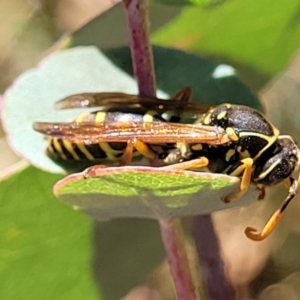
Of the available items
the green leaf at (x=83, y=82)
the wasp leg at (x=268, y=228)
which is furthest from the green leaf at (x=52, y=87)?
the wasp leg at (x=268, y=228)

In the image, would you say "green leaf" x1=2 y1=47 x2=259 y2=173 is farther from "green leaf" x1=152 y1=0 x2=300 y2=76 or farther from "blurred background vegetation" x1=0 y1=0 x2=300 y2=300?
"green leaf" x1=152 y1=0 x2=300 y2=76

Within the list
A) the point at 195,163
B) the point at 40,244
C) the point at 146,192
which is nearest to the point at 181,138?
the point at 195,163

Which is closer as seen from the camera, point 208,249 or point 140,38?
point 140,38

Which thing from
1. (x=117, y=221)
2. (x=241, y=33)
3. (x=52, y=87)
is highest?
(x=52, y=87)

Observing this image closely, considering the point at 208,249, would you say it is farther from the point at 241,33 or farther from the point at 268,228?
the point at 241,33

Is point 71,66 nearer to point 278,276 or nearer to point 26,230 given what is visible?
point 26,230

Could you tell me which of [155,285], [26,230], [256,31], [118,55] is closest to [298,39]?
[256,31]
